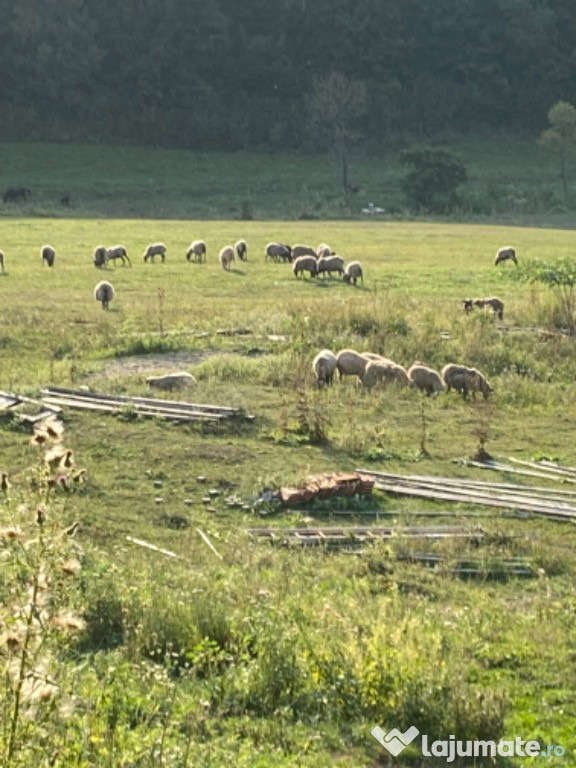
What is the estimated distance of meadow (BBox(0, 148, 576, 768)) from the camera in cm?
692

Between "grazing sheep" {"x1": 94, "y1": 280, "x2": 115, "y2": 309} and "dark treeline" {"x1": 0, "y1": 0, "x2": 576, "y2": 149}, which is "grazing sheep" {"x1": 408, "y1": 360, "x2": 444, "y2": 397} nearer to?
"grazing sheep" {"x1": 94, "y1": 280, "x2": 115, "y2": 309}

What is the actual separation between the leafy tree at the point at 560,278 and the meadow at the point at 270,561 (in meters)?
0.32

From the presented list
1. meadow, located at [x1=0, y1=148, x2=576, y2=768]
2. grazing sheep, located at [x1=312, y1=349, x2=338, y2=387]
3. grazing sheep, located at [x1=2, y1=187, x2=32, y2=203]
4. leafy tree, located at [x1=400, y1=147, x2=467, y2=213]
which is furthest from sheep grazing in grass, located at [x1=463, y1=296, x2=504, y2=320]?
grazing sheep, located at [x1=2, y1=187, x2=32, y2=203]

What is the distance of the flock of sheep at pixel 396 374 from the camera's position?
62.2ft

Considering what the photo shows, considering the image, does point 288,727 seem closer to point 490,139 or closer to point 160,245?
point 160,245

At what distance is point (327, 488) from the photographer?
42.5ft

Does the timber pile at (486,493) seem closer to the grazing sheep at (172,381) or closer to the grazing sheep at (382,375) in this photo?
the grazing sheep at (172,381)

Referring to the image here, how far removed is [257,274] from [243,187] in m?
37.0

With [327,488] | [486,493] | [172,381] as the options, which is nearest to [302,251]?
[172,381]

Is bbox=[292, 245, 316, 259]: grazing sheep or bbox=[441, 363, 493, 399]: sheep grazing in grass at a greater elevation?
bbox=[292, 245, 316, 259]: grazing sheep

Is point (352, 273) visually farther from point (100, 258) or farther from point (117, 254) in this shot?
point (117, 254)

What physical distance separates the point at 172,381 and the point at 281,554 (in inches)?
304

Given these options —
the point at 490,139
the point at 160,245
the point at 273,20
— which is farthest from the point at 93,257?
the point at 273,20

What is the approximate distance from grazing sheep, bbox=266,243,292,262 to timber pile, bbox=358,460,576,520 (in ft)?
88.0
